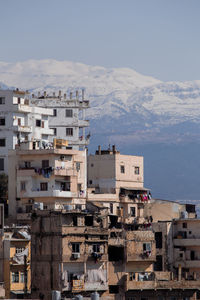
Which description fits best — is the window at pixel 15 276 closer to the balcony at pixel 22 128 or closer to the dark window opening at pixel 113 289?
the dark window opening at pixel 113 289

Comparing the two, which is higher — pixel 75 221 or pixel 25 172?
pixel 25 172

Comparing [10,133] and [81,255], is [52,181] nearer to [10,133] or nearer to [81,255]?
[10,133]

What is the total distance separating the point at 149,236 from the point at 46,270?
31.5 ft

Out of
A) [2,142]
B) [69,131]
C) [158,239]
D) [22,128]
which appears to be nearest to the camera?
[158,239]

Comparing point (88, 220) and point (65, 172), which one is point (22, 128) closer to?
point (65, 172)

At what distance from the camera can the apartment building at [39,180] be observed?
102 meters

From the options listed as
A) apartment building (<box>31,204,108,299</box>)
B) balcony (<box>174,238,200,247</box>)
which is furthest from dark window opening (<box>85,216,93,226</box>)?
balcony (<box>174,238,200,247</box>)

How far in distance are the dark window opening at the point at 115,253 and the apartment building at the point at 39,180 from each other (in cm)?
1818

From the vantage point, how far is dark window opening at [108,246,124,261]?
83.4 meters

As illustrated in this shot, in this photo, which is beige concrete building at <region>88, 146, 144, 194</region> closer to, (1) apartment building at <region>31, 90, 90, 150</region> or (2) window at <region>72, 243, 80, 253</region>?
(1) apartment building at <region>31, 90, 90, 150</region>

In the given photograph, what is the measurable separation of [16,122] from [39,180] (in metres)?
9.16

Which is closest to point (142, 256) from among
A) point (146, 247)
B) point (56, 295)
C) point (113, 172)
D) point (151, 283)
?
point (146, 247)

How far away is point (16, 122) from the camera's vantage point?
109750mm

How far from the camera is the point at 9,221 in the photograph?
9975 cm
